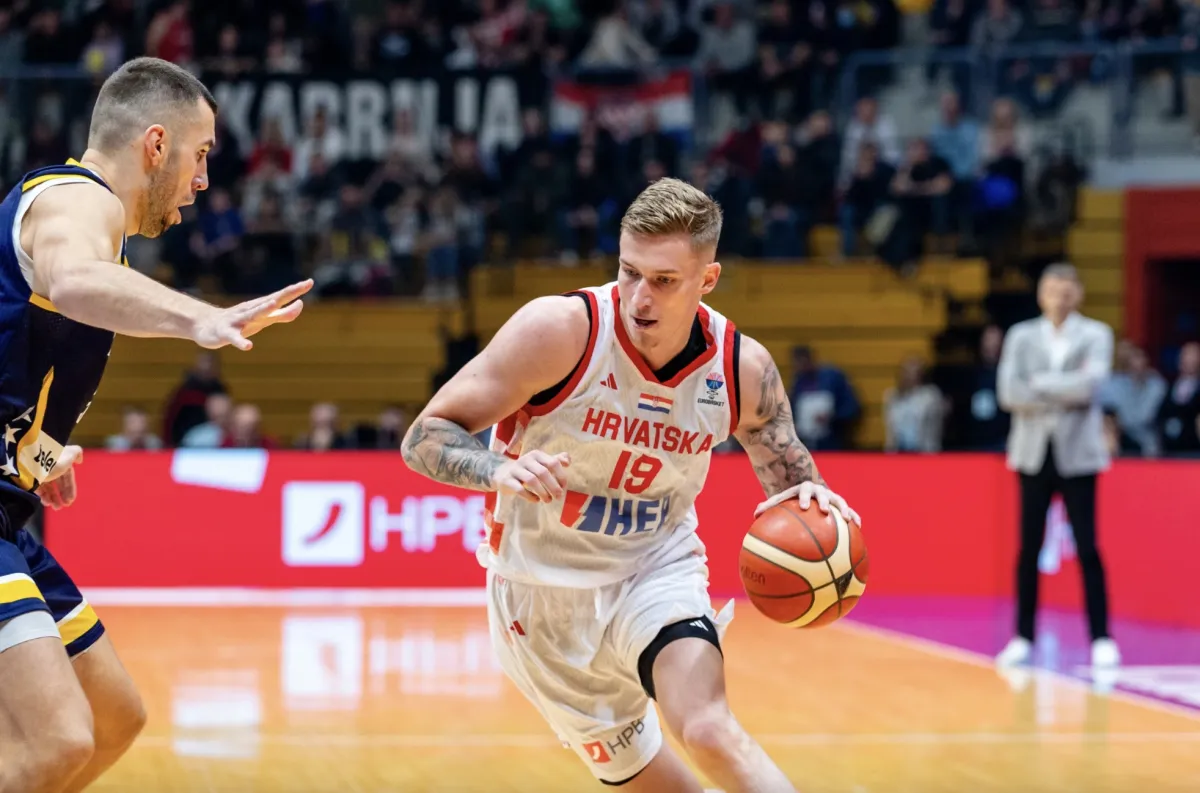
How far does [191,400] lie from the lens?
543 inches

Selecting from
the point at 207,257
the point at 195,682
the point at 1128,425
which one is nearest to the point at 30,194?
the point at 195,682

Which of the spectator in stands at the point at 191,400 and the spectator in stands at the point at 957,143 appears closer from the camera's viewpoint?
the spectator in stands at the point at 191,400

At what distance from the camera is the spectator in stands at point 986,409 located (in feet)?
46.2

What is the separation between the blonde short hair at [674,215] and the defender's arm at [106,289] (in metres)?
0.96

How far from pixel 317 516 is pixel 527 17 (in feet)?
25.4

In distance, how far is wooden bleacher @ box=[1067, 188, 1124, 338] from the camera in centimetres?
1698

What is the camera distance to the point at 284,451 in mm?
12125

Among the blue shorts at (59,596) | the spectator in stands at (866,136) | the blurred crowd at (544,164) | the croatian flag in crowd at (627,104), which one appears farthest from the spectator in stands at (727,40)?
the blue shorts at (59,596)

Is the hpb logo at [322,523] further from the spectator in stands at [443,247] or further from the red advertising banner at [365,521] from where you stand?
the spectator in stands at [443,247]

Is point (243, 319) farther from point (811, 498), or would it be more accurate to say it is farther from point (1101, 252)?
point (1101, 252)

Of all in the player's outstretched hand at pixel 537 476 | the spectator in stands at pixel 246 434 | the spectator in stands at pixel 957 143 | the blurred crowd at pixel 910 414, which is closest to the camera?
the player's outstretched hand at pixel 537 476

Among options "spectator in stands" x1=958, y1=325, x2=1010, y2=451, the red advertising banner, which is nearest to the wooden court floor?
the red advertising banner

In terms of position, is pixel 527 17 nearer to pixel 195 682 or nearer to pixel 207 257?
pixel 207 257

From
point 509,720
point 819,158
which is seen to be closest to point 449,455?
point 509,720
